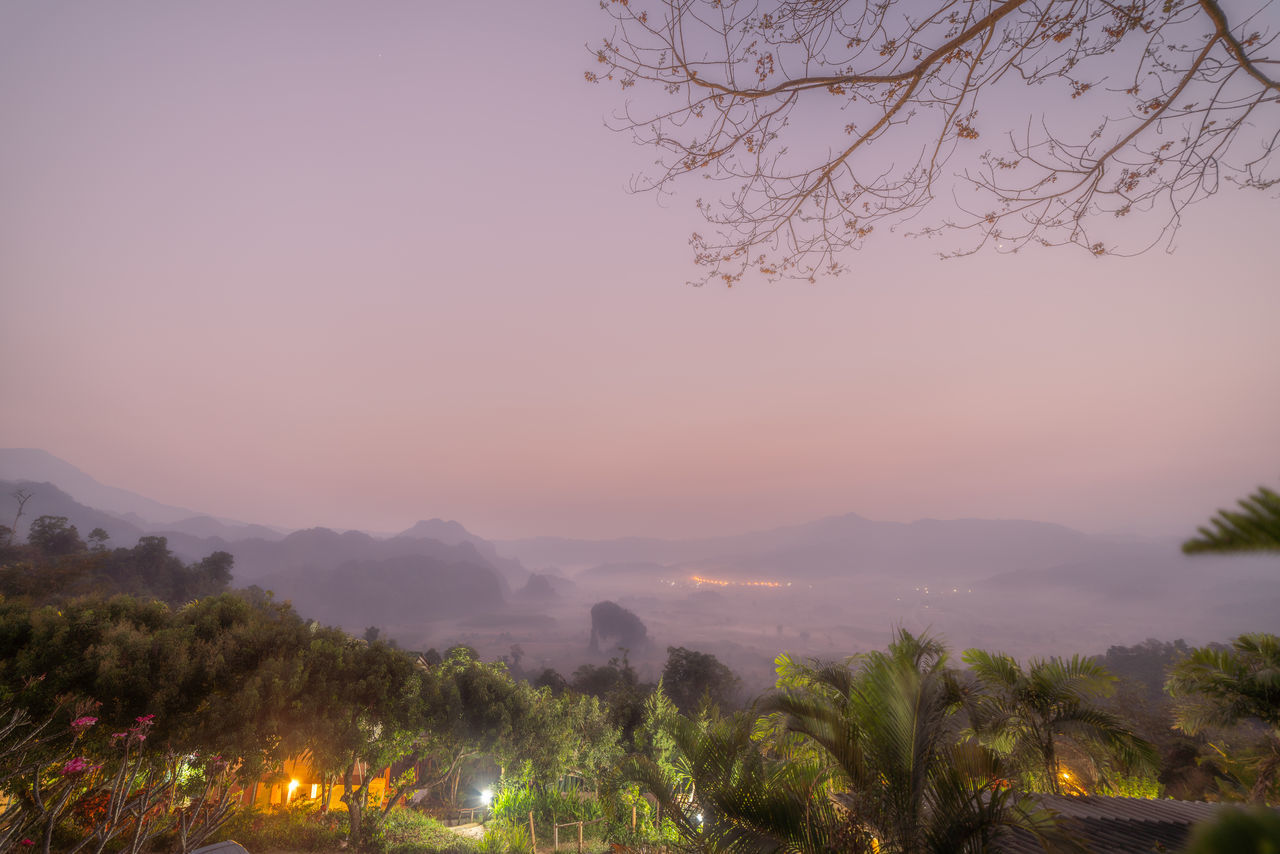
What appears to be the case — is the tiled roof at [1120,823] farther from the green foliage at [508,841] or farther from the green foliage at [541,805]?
the green foliage at [541,805]

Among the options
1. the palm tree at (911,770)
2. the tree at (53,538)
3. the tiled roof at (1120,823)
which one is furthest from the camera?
the tree at (53,538)

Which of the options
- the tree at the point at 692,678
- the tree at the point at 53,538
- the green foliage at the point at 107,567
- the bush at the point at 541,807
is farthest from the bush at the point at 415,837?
the tree at the point at 53,538

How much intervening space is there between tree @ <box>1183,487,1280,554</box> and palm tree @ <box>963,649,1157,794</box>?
626cm

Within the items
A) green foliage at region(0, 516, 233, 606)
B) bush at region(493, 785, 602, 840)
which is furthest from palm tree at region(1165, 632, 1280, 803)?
green foliage at region(0, 516, 233, 606)

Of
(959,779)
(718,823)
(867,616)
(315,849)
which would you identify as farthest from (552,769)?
(867,616)

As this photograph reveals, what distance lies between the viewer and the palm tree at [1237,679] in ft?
19.1

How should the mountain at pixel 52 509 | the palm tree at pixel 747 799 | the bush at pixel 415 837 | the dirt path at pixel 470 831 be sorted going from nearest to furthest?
the palm tree at pixel 747 799
the bush at pixel 415 837
the dirt path at pixel 470 831
the mountain at pixel 52 509

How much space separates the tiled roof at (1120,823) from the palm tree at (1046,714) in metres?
0.47

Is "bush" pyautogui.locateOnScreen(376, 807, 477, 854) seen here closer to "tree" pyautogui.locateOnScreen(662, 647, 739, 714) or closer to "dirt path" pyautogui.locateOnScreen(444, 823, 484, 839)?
"dirt path" pyautogui.locateOnScreen(444, 823, 484, 839)

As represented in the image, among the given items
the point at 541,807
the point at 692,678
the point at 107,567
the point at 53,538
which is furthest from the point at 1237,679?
the point at 53,538

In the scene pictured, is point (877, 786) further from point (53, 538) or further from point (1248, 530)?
point (53, 538)

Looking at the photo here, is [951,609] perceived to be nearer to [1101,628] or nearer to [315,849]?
[1101,628]

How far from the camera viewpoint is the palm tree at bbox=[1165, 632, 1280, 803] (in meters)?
5.82

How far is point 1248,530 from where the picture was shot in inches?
59.6
